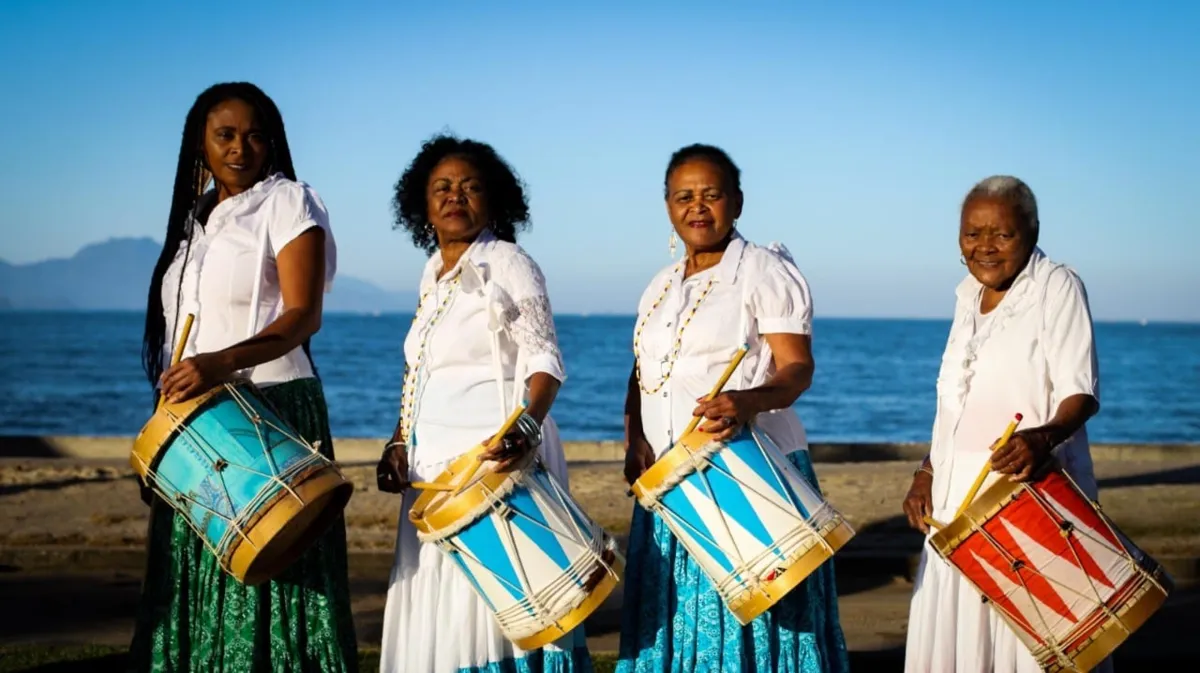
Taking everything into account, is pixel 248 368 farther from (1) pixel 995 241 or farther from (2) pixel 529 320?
(1) pixel 995 241

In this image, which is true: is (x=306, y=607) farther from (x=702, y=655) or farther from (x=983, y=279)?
(x=983, y=279)

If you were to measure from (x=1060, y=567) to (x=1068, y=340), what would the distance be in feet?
2.21

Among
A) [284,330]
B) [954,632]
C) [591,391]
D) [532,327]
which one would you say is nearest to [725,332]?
[532,327]

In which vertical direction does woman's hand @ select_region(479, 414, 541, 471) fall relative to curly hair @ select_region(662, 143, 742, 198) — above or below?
below

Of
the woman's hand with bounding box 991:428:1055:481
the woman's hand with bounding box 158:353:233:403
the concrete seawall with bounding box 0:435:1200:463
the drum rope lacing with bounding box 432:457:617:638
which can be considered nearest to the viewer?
the woman's hand with bounding box 991:428:1055:481

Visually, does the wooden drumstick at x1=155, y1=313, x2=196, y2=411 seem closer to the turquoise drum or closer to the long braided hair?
the turquoise drum

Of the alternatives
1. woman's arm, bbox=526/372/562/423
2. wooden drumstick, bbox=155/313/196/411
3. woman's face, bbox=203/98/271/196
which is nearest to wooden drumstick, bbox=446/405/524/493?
woman's arm, bbox=526/372/562/423

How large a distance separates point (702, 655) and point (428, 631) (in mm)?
895

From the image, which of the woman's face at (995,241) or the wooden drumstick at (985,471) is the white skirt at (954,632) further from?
the woman's face at (995,241)

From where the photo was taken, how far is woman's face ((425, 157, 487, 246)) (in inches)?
182

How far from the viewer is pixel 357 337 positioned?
240 feet

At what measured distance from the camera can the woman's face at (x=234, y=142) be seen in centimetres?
444

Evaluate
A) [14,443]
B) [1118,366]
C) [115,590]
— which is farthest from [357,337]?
[115,590]

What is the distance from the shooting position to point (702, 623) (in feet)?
14.6
